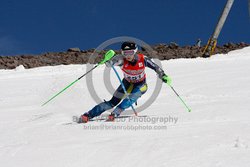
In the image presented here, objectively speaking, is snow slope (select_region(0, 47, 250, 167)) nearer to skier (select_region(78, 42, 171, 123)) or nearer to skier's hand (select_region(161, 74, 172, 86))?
skier (select_region(78, 42, 171, 123))

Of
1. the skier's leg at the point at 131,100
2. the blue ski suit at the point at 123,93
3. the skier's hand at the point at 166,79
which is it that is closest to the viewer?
the skier's leg at the point at 131,100

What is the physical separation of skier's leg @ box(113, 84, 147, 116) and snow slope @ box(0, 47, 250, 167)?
12.7 inches

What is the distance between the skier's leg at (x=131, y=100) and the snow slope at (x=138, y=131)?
0.32 meters

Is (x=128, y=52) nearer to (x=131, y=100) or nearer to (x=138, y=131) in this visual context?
(x=131, y=100)

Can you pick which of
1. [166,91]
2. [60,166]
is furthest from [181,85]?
[60,166]

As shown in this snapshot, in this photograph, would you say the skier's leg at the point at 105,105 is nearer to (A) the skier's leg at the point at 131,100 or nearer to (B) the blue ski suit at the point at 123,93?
(B) the blue ski suit at the point at 123,93

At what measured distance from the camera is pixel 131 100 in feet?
25.7

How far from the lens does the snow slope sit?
423 cm

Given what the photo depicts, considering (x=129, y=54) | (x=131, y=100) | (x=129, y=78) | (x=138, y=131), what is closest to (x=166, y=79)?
(x=129, y=78)

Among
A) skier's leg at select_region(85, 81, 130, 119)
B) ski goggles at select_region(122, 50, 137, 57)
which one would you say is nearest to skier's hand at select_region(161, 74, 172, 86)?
skier's leg at select_region(85, 81, 130, 119)

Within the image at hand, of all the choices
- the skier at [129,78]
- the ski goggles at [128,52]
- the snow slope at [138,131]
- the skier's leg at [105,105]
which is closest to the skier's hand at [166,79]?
the skier at [129,78]

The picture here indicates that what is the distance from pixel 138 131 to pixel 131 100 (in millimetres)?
2098

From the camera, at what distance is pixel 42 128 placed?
21.7 ft

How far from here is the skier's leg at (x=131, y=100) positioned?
7668 mm
